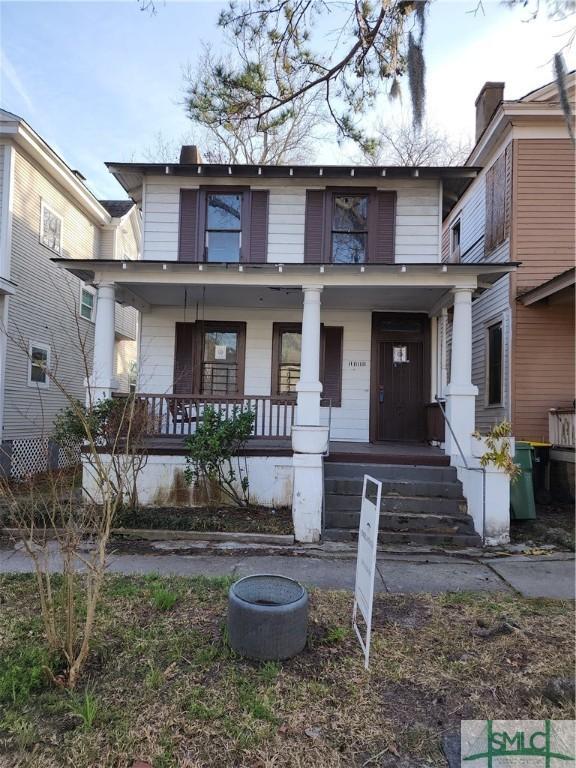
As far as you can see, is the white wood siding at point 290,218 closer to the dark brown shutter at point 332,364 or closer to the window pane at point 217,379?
the dark brown shutter at point 332,364

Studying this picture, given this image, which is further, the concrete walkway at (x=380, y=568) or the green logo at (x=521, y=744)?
the concrete walkway at (x=380, y=568)

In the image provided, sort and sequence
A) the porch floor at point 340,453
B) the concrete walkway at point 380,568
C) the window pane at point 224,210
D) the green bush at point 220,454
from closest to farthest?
the concrete walkway at point 380,568
the green bush at point 220,454
the porch floor at point 340,453
the window pane at point 224,210

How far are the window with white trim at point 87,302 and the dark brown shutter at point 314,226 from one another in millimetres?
7445

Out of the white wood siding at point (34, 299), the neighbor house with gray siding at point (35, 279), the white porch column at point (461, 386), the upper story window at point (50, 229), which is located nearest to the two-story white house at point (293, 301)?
the white porch column at point (461, 386)

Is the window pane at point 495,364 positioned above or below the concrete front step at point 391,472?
above

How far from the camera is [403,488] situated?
255 inches

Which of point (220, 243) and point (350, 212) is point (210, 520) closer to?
point (220, 243)

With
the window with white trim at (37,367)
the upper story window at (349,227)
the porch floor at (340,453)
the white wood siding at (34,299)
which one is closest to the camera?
the porch floor at (340,453)

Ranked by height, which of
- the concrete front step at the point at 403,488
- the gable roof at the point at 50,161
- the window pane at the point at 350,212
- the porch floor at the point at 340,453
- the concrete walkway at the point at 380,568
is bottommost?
the concrete walkway at the point at 380,568

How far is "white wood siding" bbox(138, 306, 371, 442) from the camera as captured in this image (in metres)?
8.96

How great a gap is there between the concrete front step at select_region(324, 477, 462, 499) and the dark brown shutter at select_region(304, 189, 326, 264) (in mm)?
4220

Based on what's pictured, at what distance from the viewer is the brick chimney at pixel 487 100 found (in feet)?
38.2

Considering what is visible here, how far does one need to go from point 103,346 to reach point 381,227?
17.4 ft

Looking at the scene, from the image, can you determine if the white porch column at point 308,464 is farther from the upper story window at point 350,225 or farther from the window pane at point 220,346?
the upper story window at point 350,225
